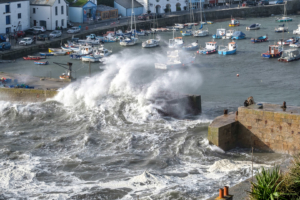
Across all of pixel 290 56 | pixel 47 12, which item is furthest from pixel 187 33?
pixel 290 56

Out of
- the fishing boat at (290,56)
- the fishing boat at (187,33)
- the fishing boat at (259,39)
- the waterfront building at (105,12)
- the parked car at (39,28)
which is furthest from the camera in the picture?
the waterfront building at (105,12)

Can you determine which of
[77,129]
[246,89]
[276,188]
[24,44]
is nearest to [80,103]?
[77,129]

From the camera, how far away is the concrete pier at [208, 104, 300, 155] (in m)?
22.6

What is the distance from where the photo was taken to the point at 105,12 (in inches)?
3007

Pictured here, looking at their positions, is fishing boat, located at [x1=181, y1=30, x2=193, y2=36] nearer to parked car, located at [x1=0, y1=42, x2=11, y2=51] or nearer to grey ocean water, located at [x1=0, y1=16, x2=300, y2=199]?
parked car, located at [x1=0, y1=42, x2=11, y2=51]

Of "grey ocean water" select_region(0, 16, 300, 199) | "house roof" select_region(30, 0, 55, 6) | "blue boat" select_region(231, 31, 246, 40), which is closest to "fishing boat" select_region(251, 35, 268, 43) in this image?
"blue boat" select_region(231, 31, 246, 40)

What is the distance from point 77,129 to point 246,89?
16.4 metres

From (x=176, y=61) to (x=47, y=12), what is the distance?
2290 cm

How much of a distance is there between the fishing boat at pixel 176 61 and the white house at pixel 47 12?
19.8 meters

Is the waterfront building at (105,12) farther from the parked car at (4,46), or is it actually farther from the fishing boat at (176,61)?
the fishing boat at (176,61)

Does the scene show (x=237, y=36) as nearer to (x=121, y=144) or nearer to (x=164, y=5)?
(x=164, y=5)

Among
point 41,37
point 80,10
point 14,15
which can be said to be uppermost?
point 80,10

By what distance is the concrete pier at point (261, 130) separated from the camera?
22584mm

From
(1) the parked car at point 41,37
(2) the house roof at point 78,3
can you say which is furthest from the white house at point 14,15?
(2) the house roof at point 78,3
